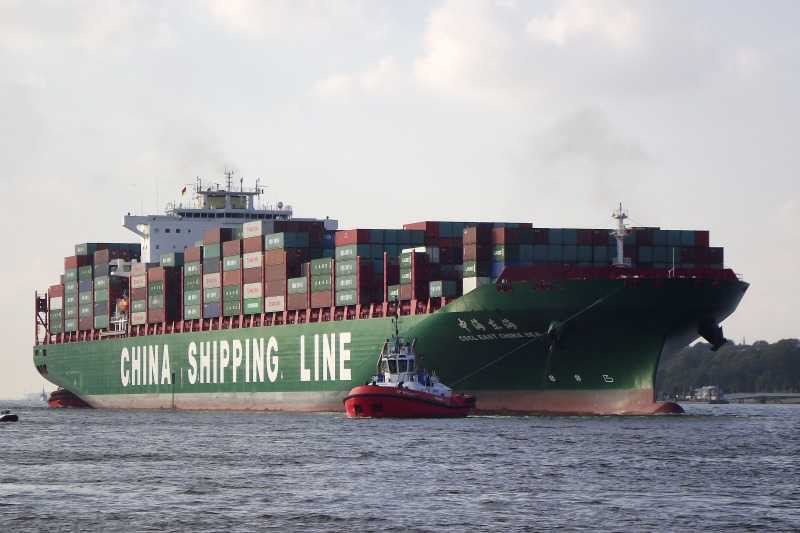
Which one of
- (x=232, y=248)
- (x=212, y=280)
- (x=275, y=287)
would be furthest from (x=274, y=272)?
(x=212, y=280)

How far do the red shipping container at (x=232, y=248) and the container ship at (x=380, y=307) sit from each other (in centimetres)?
21

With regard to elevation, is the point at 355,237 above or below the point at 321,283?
above

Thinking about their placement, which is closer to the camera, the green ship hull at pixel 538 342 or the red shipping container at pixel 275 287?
the green ship hull at pixel 538 342

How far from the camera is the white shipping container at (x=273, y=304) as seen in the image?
76.9 metres

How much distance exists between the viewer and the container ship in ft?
192

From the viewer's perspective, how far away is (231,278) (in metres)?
81.7

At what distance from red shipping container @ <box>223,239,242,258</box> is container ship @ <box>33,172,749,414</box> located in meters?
0.21

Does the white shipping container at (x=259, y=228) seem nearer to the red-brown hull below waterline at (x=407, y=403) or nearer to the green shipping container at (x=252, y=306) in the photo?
the green shipping container at (x=252, y=306)

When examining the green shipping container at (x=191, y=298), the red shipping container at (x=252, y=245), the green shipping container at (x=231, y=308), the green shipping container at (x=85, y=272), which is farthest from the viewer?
the green shipping container at (x=85, y=272)

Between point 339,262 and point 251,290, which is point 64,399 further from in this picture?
point 339,262

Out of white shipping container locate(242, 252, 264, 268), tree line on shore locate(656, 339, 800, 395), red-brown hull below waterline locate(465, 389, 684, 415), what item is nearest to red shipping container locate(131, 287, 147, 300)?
white shipping container locate(242, 252, 264, 268)

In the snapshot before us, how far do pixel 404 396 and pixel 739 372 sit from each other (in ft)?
418

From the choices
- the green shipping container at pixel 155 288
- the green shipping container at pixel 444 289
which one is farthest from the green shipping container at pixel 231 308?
the green shipping container at pixel 444 289

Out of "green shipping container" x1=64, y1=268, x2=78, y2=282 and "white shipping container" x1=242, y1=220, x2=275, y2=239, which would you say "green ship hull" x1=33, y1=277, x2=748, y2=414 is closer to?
"white shipping container" x1=242, y1=220, x2=275, y2=239
